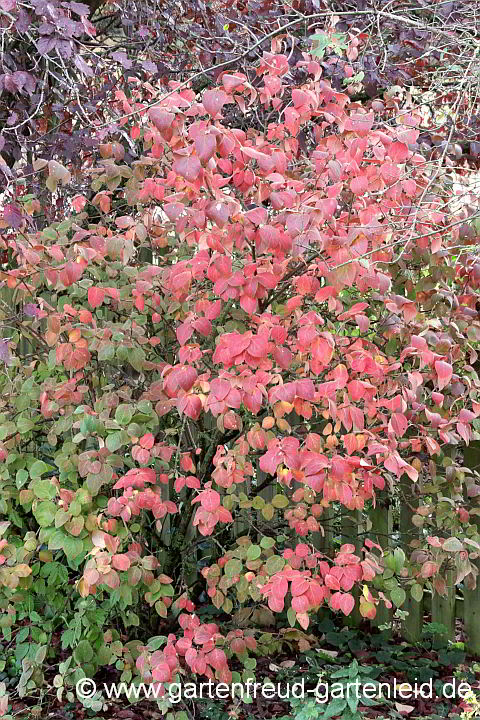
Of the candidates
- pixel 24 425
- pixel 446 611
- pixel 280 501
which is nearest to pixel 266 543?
pixel 280 501

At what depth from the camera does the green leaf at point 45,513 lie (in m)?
2.46

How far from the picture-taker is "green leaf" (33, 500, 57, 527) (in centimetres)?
246

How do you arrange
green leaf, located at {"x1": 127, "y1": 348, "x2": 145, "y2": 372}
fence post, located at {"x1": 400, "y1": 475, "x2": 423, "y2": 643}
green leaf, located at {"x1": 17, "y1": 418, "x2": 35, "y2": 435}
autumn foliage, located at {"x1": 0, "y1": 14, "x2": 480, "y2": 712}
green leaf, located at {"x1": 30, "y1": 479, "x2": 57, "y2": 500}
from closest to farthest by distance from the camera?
autumn foliage, located at {"x1": 0, "y1": 14, "x2": 480, "y2": 712}, green leaf, located at {"x1": 30, "y1": 479, "x2": 57, "y2": 500}, green leaf, located at {"x1": 127, "y1": 348, "x2": 145, "y2": 372}, green leaf, located at {"x1": 17, "y1": 418, "x2": 35, "y2": 435}, fence post, located at {"x1": 400, "y1": 475, "x2": 423, "y2": 643}

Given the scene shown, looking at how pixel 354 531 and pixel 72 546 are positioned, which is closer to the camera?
pixel 72 546

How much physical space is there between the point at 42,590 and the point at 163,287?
1272 millimetres

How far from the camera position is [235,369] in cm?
252

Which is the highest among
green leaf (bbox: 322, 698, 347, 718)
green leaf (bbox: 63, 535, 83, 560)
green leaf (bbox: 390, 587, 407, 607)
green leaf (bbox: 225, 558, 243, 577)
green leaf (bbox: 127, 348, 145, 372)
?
green leaf (bbox: 127, 348, 145, 372)

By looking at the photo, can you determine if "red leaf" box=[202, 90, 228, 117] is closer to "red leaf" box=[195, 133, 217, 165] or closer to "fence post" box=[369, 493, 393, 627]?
"red leaf" box=[195, 133, 217, 165]

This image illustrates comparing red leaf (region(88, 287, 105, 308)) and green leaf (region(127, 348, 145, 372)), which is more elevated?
red leaf (region(88, 287, 105, 308))

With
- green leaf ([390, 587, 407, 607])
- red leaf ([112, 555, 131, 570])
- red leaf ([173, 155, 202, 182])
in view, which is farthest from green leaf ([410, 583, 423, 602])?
red leaf ([173, 155, 202, 182])

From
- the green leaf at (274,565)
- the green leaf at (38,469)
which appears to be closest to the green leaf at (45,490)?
the green leaf at (38,469)

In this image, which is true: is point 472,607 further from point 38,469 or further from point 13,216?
point 13,216

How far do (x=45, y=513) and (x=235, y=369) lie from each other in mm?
805

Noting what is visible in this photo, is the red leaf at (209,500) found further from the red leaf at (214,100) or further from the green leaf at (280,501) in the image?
the red leaf at (214,100)
